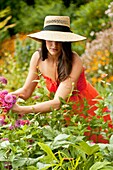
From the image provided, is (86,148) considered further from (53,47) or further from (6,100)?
(53,47)

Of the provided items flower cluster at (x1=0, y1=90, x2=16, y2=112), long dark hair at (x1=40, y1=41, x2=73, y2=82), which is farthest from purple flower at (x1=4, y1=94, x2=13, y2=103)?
long dark hair at (x1=40, y1=41, x2=73, y2=82)

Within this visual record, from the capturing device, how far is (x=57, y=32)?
306cm

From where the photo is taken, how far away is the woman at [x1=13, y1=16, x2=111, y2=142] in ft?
9.69

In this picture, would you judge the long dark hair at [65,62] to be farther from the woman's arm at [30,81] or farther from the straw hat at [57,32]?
the woman's arm at [30,81]

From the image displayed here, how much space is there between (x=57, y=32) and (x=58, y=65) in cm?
22

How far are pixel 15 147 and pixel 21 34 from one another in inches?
325

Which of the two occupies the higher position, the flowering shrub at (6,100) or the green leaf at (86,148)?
the flowering shrub at (6,100)

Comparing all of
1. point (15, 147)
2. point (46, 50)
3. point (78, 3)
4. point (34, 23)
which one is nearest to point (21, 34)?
point (34, 23)

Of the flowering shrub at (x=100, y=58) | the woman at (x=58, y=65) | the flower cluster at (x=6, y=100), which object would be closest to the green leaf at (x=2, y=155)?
the flower cluster at (x=6, y=100)

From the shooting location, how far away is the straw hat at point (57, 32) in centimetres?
301

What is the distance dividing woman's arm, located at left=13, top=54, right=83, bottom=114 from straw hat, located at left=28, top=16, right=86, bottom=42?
5.5 inches

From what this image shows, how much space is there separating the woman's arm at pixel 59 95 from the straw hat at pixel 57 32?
0.46 ft

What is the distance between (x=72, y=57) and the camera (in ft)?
10.2

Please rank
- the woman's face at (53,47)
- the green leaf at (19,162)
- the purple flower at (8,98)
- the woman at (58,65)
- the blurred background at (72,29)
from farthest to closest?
1. the blurred background at (72,29)
2. the woman's face at (53,47)
3. the woman at (58,65)
4. the purple flower at (8,98)
5. the green leaf at (19,162)
